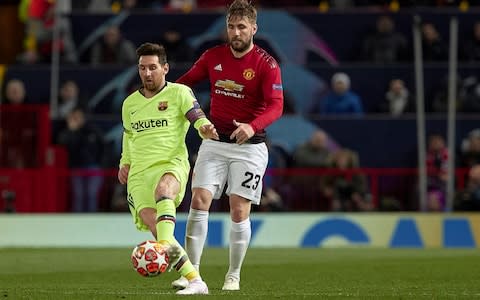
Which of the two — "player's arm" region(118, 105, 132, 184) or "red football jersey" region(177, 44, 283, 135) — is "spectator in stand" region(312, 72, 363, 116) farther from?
"player's arm" region(118, 105, 132, 184)

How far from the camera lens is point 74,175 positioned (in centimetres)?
2164

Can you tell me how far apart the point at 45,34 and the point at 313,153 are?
6789mm

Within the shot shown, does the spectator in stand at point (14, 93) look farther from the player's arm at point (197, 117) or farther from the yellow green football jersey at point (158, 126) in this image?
the player's arm at point (197, 117)

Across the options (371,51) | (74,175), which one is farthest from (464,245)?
(74,175)

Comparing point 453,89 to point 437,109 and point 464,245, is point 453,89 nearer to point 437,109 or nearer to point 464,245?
point 437,109

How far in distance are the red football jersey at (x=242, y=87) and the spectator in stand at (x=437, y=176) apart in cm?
1053

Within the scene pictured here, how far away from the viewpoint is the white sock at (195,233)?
11375 millimetres

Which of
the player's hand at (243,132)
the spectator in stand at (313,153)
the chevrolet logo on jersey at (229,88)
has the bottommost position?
the spectator in stand at (313,153)

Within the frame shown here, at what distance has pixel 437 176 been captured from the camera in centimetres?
2172

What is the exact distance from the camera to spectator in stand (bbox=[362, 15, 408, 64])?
79.9 ft

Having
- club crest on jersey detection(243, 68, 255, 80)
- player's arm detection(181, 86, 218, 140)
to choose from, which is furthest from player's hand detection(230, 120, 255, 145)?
club crest on jersey detection(243, 68, 255, 80)

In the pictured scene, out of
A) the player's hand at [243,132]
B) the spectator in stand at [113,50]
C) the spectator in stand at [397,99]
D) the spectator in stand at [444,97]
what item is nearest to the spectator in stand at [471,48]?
the spectator in stand at [444,97]

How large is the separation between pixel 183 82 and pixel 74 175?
1015 cm

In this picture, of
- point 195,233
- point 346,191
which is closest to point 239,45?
point 195,233
